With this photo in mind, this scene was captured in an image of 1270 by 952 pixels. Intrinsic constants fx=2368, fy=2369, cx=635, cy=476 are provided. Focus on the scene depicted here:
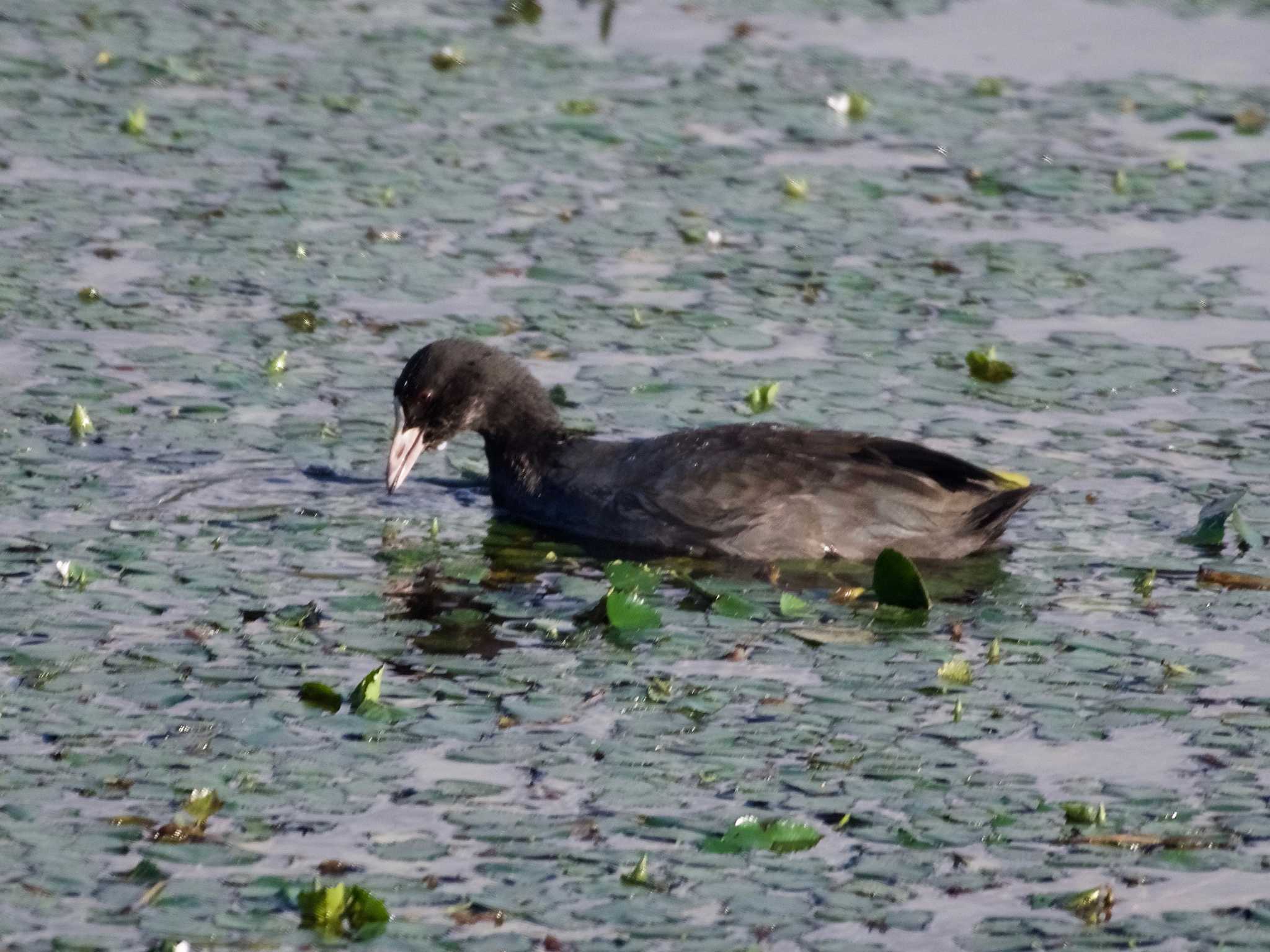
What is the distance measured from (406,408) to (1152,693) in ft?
10.2

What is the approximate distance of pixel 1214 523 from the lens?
331 inches

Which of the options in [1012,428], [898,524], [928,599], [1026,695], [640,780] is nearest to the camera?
[640,780]

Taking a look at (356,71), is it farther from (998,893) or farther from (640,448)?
(998,893)

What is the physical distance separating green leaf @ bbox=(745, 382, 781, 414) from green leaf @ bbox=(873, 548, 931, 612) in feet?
6.07

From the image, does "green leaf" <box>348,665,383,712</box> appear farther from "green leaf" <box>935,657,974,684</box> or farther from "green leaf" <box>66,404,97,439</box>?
"green leaf" <box>66,404,97,439</box>

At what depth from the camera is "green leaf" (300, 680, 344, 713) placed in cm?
670

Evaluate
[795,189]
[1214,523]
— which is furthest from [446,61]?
[1214,523]

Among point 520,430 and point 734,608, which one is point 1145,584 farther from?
point 520,430

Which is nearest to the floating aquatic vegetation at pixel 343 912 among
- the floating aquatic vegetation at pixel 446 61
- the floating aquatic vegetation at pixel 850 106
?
the floating aquatic vegetation at pixel 850 106

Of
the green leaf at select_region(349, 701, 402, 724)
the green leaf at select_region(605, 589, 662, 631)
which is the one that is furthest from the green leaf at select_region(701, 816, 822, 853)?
the green leaf at select_region(605, 589, 662, 631)

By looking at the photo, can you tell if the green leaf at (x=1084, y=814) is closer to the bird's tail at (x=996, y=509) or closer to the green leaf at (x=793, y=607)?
the green leaf at (x=793, y=607)

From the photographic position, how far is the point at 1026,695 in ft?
23.2

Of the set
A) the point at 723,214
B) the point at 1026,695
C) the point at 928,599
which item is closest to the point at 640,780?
the point at 1026,695

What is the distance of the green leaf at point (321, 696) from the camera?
22.0 ft
